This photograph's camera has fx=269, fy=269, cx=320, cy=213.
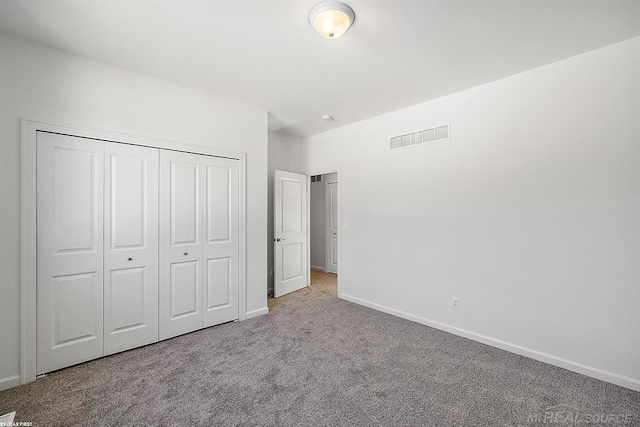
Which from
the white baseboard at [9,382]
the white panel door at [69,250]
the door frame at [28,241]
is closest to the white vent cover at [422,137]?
the white panel door at [69,250]

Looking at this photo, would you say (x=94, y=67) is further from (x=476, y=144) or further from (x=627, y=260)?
(x=627, y=260)

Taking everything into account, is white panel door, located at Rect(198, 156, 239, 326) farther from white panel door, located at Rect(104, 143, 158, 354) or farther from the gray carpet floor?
white panel door, located at Rect(104, 143, 158, 354)

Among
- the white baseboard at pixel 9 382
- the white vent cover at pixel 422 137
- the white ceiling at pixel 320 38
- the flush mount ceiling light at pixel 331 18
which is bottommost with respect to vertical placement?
the white baseboard at pixel 9 382

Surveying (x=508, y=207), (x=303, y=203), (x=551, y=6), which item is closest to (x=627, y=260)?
(x=508, y=207)

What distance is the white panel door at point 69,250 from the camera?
2.22 metres

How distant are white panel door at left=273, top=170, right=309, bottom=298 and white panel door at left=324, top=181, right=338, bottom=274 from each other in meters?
1.32

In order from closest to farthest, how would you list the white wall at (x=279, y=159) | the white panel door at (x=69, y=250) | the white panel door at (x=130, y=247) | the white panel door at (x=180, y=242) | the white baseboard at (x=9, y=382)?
1. the white baseboard at (x=9, y=382)
2. the white panel door at (x=69, y=250)
3. the white panel door at (x=130, y=247)
4. the white panel door at (x=180, y=242)
5. the white wall at (x=279, y=159)

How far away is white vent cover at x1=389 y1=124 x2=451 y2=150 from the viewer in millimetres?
3139

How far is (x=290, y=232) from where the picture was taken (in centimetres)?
452

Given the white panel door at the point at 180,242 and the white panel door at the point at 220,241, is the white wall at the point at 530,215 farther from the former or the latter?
the white panel door at the point at 180,242

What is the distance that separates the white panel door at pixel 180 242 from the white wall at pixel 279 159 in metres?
1.52

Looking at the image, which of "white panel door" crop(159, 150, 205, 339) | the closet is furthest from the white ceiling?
"white panel door" crop(159, 150, 205, 339)

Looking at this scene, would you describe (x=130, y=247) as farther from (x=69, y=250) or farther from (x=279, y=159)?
(x=279, y=159)

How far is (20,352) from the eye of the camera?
213 centimetres
